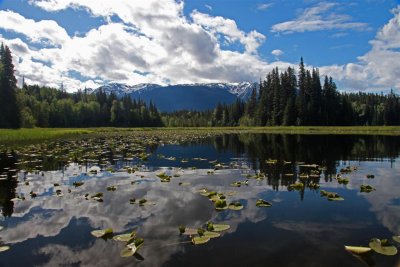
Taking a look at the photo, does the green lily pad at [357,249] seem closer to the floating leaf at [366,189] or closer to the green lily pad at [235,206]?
the green lily pad at [235,206]

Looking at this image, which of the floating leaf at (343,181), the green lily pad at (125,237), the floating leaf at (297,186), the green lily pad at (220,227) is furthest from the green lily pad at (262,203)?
the floating leaf at (343,181)

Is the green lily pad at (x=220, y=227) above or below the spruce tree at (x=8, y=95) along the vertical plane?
below

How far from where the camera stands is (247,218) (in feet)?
34.4

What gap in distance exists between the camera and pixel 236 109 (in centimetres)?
15625

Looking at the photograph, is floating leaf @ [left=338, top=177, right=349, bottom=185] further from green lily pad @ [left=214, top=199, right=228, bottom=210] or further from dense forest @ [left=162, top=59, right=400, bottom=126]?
dense forest @ [left=162, top=59, right=400, bottom=126]

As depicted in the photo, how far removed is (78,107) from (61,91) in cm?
4299

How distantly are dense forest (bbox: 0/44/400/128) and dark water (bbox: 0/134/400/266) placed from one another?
238 feet

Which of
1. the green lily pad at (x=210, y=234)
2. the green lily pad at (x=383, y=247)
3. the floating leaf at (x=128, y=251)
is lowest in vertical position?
the floating leaf at (x=128, y=251)

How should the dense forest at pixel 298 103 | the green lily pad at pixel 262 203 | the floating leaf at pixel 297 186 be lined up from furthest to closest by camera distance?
the dense forest at pixel 298 103
the floating leaf at pixel 297 186
the green lily pad at pixel 262 203

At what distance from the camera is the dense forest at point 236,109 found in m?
81.5

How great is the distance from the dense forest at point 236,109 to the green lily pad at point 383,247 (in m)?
82.1

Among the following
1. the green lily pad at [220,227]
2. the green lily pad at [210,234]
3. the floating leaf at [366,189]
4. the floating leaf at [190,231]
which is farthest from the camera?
the floating leaf at [366,189]

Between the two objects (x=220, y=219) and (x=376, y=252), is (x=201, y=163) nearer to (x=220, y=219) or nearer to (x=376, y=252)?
(x=220, y=219)

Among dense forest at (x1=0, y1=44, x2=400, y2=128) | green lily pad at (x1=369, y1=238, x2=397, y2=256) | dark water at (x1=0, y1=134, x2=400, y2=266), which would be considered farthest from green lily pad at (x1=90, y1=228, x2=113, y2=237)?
dense forest at (x1=0, y1=44, x2=400, y2=128)
